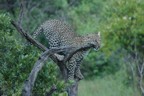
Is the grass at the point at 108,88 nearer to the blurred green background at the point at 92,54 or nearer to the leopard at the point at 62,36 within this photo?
the blurred green background at the point at 92,54

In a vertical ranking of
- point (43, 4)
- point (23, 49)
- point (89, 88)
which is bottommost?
point (89, 88)

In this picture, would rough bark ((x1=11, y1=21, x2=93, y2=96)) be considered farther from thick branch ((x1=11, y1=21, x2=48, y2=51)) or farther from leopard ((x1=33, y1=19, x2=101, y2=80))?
leopard ((x1=33, y1=19, x2=101, y2=80))

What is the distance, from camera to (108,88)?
1830 cm

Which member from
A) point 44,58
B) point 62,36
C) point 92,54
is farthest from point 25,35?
point 92,54

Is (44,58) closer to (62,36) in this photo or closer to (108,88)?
(62,36)

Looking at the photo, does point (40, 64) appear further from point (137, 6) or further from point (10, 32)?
point (137, 6)

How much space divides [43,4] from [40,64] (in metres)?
14.7

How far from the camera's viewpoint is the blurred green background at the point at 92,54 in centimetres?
757

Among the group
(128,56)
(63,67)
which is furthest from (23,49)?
(128,56)

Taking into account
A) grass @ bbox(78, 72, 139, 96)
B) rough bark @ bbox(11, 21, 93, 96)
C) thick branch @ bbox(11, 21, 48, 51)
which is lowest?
grass @ bbox(78, 72, 139, 96)

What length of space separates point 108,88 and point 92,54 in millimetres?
4570

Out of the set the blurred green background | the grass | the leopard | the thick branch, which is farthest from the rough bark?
the grass

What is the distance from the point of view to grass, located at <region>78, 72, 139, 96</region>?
1670 cm

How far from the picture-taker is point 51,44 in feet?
38.3
